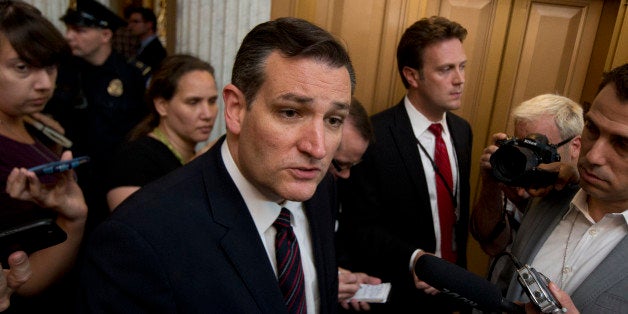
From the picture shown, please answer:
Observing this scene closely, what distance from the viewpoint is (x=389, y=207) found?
211 centimetres

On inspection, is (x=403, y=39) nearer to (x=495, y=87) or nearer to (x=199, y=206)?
(x=495, y=87)

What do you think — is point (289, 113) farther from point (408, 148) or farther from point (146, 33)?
point (146, 33)

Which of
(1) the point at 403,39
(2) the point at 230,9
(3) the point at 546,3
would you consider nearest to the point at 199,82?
(2) the point at 230,9

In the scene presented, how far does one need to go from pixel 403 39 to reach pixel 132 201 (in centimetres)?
178

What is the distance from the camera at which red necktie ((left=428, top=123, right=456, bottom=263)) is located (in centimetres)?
216

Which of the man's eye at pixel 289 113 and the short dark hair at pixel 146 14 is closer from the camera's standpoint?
the man's eye at pixel 289 113

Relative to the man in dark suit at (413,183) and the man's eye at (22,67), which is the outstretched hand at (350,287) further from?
the man's eye at (22,67)

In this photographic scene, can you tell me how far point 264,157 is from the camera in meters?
0.99

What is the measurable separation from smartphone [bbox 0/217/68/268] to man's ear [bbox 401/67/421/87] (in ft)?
5.77

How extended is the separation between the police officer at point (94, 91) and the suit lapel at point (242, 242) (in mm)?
1943

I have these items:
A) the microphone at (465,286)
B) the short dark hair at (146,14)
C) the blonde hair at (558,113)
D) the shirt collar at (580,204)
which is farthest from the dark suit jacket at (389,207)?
the short dark hair at (146,14)

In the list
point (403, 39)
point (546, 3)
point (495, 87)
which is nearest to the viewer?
point (403, 39)

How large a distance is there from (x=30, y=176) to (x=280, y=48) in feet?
2.56

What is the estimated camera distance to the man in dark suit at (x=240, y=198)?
898mm
